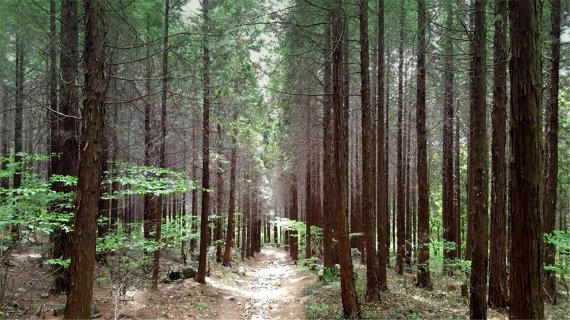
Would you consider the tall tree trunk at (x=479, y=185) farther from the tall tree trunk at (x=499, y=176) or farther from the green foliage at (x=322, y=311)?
the green foliage at (x=322, y=311)

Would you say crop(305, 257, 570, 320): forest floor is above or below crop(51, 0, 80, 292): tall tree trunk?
below

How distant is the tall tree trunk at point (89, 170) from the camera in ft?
19.1

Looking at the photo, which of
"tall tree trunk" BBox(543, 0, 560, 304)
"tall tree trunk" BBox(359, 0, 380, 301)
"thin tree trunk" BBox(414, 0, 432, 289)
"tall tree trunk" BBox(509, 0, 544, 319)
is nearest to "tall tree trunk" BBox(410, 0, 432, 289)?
"thin tree trunk" BBox(414, 0, 432, 289)

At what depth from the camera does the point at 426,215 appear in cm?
1228

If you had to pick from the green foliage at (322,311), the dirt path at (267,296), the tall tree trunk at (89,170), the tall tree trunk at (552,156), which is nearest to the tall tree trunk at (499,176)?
the tall tree trunk at (552,156)

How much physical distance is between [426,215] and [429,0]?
782 cm

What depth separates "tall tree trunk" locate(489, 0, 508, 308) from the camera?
8.62 meters

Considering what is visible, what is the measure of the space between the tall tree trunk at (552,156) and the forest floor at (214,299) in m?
1.11

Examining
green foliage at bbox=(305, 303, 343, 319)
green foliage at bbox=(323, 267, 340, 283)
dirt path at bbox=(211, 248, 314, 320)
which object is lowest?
dirt path at bbox=(211, 248, 314, 320)

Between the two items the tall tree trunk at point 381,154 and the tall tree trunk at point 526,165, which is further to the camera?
the tall tree trunk at point 381,154

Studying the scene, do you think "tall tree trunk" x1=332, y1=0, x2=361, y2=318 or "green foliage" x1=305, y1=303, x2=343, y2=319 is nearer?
"tall tree trunk" x1=332, y1=0, x2=361, y2=318

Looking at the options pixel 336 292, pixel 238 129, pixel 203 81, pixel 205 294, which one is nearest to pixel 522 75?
pixel 336 292

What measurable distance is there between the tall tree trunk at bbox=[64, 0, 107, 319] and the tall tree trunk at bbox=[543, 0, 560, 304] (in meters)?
11.9

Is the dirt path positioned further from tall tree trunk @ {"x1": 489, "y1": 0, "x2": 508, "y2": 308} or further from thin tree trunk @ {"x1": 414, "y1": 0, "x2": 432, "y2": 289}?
tall tree trunk @ {"x1": 489, "y1": 0, "x2": 508, "y2": 308}
